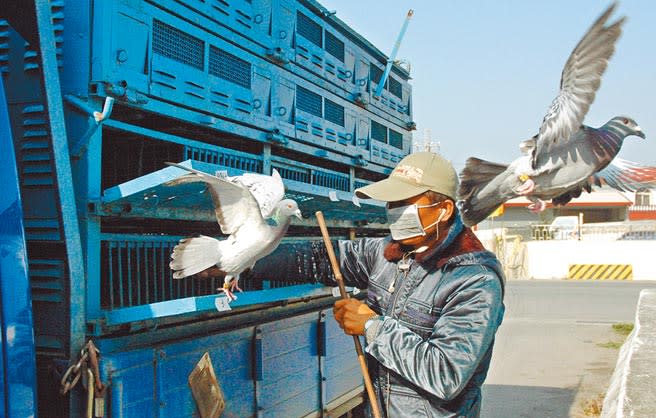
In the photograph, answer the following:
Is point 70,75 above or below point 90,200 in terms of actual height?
above

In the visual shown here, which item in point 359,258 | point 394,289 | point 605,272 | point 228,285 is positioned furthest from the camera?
point 605,272

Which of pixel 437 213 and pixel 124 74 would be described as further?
pixel 124 74

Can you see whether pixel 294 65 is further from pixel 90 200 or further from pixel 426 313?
pixel 426 313

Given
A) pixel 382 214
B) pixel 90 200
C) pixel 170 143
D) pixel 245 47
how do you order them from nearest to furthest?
1. pixel 90 200
2. pixel 170 143
3. pixel 245 47
4. pixel 382 214

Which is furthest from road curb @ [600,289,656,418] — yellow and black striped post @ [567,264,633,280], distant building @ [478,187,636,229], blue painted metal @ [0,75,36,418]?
yellow and black striped post @ [567,264,633,280]

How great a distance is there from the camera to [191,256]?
3.00 metres

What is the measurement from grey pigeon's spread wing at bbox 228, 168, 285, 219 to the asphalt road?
5.56 m

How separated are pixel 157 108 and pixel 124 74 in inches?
11.0

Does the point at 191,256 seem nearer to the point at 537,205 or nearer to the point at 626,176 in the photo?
the point at 537,205

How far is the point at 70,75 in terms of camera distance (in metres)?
3.23

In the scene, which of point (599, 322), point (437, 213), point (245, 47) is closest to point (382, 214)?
point (245, 47)

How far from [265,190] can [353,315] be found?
726 mm

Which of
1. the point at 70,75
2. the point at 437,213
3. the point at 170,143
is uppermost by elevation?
the point at 70,75

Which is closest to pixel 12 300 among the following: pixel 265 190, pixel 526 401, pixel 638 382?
pixel 265 190
